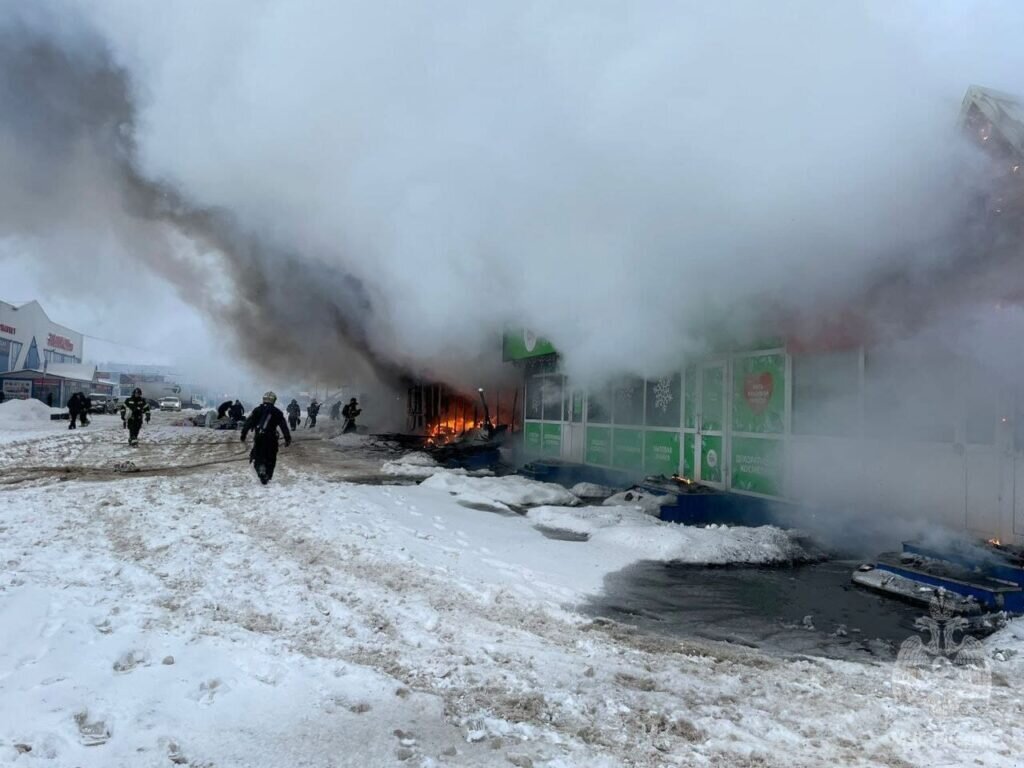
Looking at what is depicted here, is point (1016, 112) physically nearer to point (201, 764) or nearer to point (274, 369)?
point (201, 764)

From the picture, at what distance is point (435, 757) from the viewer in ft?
7.18

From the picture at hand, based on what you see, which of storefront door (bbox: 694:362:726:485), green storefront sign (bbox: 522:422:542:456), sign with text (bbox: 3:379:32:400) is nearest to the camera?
storefront door (bbox: 694:362:726:485)

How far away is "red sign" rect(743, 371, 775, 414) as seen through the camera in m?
7.68

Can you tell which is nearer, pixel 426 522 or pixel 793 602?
pixel 793 602

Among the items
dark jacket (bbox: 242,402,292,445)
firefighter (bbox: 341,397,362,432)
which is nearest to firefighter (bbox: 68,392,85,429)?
firefighter (bbox: 341,397,362,432)

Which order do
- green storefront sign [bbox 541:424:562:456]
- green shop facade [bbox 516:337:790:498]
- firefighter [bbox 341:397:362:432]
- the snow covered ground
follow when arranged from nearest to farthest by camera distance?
the snow covered ground
green shop facade [bbox 516:337:790:498]
green storefront sign [bbox 541:424:562:456]
firefighter [bbox 341:397:362:432]

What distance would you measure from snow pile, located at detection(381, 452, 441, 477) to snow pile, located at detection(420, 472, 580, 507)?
6.55 ft

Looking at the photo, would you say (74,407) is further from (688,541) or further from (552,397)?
(688,541)

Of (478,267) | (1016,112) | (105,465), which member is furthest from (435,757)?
(105,465)

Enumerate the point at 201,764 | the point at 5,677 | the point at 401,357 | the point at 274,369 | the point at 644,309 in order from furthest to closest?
the point at 274,369
the point at 401,357
the point at 644,309
the point at 5,677
the point at 201,764

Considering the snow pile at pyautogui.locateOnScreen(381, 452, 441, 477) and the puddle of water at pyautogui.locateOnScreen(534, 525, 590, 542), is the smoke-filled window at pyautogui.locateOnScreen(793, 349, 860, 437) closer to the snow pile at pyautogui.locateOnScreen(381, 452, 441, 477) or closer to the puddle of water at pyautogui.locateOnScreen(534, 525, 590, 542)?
the puddle of water at pyautogui.locateOnScreen(534, 525, 590, 542)

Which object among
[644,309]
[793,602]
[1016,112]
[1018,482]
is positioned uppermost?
[1016,112]

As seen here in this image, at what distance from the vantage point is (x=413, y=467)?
37.3 ft

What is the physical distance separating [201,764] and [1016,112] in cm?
571
